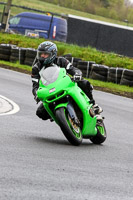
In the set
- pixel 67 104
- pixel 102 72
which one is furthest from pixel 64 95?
pixel 102 72

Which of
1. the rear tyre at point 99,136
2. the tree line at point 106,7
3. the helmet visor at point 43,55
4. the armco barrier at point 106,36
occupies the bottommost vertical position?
the tree line at point 106,7

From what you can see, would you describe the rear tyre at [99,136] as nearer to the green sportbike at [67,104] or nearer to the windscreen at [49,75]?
the green sportbike at [67,104]

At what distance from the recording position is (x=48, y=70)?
8.08 m

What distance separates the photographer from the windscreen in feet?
26.1

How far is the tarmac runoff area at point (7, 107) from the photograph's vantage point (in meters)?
10.8

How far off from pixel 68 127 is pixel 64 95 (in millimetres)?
489

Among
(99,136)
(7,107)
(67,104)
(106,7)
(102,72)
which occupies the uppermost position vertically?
(67,104)

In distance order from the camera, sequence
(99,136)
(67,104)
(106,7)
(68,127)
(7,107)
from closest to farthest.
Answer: (68,127) → (67,104) → (99,136) → (7,107) → (106,7)

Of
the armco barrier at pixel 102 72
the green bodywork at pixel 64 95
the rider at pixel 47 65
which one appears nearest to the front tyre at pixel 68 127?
the green bodywork at pixel 64 95

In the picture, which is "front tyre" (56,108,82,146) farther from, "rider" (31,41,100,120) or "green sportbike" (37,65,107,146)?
"rider" (31,41,100,120)

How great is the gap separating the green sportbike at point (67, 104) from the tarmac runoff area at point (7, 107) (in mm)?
2709

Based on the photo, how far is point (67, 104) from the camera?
7.72 m

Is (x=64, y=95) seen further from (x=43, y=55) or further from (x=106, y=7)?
(x=106, y=7)

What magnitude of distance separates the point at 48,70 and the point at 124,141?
2.04m
